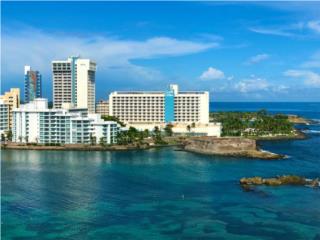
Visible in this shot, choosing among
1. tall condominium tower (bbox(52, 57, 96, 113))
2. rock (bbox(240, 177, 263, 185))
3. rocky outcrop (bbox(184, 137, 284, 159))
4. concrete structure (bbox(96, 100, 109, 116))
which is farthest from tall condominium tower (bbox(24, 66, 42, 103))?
rock (bbox(240, 177, 263, 185))

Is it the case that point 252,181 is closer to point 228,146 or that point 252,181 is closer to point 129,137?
point 228,146

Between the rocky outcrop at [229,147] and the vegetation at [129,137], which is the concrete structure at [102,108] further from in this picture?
the rocky outcrop at [229,147]

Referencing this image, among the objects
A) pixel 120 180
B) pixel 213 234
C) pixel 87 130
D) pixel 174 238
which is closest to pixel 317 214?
pixel 213 234

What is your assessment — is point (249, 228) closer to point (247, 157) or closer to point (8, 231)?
point (8, 231)

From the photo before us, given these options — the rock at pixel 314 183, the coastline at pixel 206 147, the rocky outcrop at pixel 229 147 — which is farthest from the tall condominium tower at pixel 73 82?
the rock at pixel 314 183

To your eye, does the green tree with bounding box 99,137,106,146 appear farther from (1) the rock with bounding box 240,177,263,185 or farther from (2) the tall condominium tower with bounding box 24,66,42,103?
(2) the tall condominium tower with bounding box 24,66,42,103

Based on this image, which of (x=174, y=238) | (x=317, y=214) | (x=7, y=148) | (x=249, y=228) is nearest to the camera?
(x=174, y=238)
